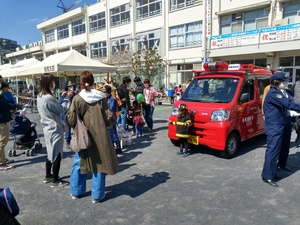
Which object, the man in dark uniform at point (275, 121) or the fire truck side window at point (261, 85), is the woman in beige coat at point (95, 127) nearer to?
the man in dark uniform at point (275, 121)

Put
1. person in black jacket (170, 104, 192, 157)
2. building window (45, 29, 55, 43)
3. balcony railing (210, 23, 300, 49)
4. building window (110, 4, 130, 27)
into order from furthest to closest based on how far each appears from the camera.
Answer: building window (45, 29, 55, 43)
building window (110, 4, 130, 27)
balcony railing (210, 23, 300, 49)
person in black jacket (170, 104, 192, 157)

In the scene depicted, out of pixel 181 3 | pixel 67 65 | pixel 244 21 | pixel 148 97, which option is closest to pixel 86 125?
pixel 148 97

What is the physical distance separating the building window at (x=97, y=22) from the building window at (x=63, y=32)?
6820mm

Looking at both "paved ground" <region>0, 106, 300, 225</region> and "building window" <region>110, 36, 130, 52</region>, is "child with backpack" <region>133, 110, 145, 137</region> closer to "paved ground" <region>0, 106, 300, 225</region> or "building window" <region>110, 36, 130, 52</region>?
"paved ground" <region>0, 106, 300, 225</region>

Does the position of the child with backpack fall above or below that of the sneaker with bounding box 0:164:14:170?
above

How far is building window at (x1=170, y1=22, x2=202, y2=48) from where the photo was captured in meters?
20.5

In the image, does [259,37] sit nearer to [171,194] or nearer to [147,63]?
[147,63]

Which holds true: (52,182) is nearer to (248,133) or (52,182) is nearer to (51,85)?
(51,85)

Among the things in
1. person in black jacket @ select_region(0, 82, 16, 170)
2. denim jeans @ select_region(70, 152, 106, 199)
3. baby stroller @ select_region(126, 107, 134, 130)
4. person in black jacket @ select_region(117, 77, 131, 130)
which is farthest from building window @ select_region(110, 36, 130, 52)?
denim jeans @ select_region(70, 152, 106, 199)

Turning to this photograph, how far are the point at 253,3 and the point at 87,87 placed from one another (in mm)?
17657

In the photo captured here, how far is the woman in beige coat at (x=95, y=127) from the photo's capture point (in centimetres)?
322

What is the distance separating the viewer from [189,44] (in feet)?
69.9

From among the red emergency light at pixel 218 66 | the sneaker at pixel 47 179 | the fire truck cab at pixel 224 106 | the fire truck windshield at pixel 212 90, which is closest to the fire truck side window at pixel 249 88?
the fire truck cab at pixel 224 106

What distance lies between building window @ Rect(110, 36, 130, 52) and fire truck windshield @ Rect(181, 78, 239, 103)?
21155 mm
